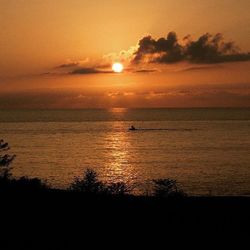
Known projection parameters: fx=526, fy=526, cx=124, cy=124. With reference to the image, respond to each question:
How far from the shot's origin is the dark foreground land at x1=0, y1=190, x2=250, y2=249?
1417 cm

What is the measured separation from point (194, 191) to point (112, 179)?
421 inches

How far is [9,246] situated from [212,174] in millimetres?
40183

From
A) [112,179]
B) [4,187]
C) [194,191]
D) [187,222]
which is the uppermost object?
[112,179]

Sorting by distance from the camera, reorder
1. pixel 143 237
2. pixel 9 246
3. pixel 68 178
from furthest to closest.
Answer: pixel 68 178 < pixel 143 237 < pixel 9 246

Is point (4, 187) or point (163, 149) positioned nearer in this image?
point (4, 187)

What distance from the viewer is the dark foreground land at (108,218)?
46.5 feet

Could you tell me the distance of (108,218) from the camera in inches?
649

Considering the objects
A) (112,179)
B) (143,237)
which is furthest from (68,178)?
(143,237)

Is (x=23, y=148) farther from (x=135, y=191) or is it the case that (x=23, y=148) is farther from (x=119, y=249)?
(x=119, y=249)

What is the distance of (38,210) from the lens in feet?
56.5

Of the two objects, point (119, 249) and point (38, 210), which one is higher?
point (38, 210)

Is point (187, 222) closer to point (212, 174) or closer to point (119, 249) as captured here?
point (119, 249)

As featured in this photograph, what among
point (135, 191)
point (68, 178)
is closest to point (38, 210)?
point (135, 191)

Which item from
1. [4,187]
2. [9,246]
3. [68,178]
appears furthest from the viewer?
[68,178]
